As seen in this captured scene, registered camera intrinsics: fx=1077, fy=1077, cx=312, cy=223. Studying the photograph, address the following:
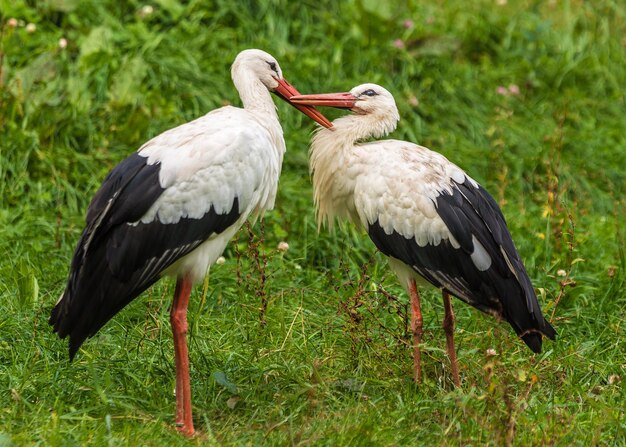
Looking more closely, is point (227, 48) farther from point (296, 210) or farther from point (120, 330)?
point (120, 330)

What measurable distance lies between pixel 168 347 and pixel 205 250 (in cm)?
68

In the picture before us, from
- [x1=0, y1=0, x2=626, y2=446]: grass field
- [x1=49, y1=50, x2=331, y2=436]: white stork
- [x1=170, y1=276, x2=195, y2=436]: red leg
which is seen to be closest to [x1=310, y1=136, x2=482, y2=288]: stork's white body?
[x1=0, y1=0, x2=626, y2=446]: grass field

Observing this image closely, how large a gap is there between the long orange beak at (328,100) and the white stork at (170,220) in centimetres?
73

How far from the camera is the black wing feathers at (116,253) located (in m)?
4.38

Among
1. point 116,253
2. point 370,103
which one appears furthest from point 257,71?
point 116,253

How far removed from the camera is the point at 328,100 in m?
5.48

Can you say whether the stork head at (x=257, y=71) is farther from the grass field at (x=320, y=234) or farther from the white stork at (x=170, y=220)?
the grass field at (x=320, y=234)

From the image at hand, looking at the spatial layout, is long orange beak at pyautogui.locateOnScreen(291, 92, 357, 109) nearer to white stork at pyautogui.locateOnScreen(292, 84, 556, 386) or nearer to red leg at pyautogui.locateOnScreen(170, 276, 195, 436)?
white stork at pyautogui.locateOnScreen(292, 84, 556, 386)

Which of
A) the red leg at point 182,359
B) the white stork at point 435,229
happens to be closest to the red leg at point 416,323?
the white stork at point 435,229

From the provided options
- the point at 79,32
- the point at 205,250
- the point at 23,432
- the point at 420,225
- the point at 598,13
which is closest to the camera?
the point at 23,432

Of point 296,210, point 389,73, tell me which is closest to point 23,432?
point 296,210

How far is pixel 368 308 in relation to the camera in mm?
5148

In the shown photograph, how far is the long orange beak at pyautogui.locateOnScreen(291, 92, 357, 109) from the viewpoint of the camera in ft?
17.9

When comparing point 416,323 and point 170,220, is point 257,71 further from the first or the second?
point 416,323
